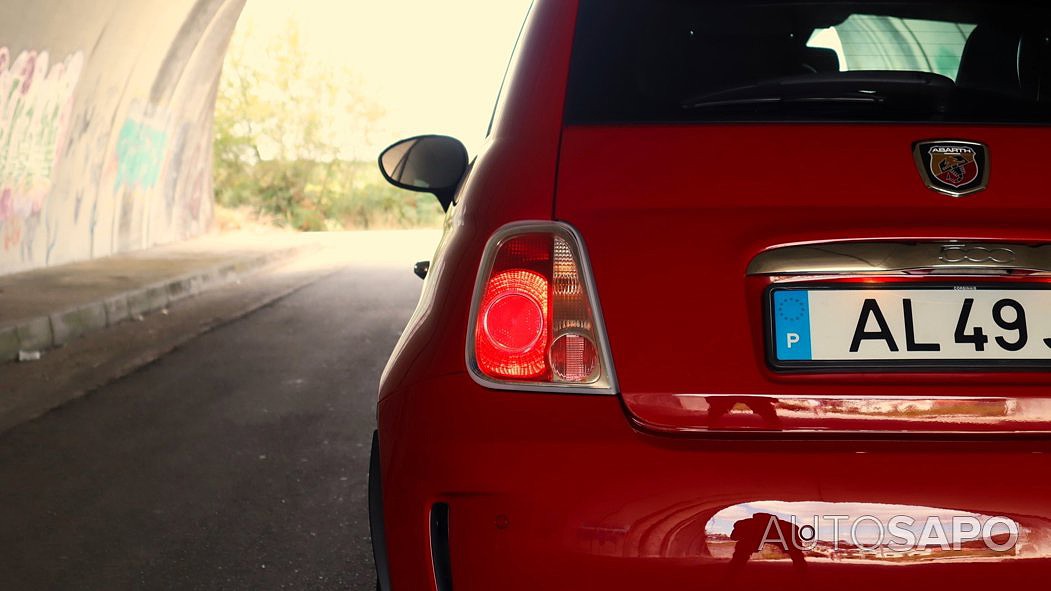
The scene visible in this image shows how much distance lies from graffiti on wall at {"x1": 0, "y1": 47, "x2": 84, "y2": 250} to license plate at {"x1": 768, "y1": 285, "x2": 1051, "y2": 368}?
426 inches

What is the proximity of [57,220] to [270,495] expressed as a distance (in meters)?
10.2

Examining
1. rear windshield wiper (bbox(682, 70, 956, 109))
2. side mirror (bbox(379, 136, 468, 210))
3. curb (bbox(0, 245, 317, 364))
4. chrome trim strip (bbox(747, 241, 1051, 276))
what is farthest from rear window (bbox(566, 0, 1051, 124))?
curb (bbox(0, 245, 317, 364))

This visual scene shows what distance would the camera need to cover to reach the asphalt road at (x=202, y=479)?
10.9 ft

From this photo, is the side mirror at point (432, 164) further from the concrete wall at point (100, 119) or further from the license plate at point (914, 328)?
the concrete wall at point (100, 119)

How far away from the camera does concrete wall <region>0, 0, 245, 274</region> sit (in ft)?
38.1

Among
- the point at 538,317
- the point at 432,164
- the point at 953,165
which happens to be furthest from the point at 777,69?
the point at 432,164

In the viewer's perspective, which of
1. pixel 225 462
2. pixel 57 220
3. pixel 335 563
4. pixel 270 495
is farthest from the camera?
pixel 57 220

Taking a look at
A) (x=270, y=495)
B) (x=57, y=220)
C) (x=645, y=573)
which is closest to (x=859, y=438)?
(x=645, y=573)

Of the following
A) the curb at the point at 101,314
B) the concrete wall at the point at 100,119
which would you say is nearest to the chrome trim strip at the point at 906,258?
the curb at the point at 101,314

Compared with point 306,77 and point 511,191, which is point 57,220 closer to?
point 511,191

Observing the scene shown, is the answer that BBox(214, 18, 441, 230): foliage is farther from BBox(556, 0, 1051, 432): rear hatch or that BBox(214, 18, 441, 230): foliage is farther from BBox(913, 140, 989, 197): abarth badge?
BBox(913, 140, 989, 197): abarth badge

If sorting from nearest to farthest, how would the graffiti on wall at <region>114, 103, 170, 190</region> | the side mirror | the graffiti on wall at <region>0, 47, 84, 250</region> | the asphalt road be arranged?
the side mirror → the asphalt road → the graffiti on wall at <region>0, 47, 84, 250</region> → the graffiti on wall at <region>114, 103, 170, 190</region>

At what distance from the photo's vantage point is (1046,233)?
1751 millimetres

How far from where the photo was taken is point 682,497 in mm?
1623
